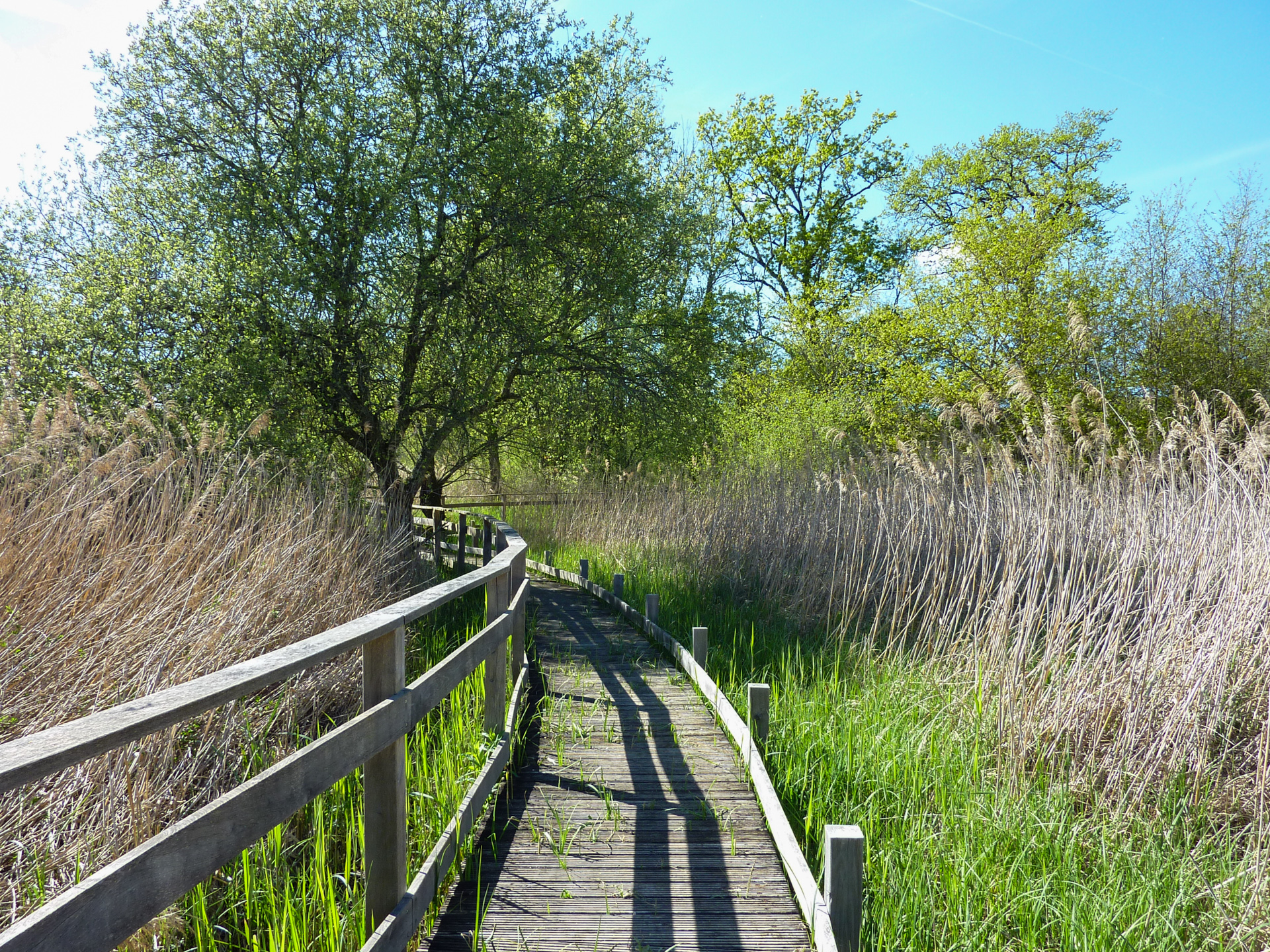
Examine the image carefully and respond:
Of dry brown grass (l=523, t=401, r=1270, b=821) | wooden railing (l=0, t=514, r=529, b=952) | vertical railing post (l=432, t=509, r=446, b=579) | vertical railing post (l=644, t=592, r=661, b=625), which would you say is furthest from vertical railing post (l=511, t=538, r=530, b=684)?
vertical railing post (l=432, t=509, r=446, b=579)

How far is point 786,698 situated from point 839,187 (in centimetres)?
2610

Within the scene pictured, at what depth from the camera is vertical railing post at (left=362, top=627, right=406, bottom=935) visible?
2457mm

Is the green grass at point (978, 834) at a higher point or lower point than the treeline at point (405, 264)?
lower

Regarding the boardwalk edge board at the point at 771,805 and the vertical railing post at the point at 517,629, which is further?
the vertical railing post at the point at 517,629

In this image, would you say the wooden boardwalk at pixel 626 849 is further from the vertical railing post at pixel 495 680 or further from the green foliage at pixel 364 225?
the green foliage at pixel 364 225

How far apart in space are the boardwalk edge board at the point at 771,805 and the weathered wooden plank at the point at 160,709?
1546 mm

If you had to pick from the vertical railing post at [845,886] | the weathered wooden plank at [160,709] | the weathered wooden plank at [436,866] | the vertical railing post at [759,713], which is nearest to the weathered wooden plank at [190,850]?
the weathered wooden plank at [160,709]

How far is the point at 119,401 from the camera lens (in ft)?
32.4

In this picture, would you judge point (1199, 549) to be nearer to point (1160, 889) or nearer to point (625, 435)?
point (1160, 889)

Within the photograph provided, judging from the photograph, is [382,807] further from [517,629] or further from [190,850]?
[517,629]

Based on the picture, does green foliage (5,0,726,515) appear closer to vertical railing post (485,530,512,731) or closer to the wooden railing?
vertical railing post (485,530,512,731)

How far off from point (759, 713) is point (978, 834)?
49.8 inches

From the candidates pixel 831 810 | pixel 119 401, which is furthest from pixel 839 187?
pixel 831 810

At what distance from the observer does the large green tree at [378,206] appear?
10.5 metres
